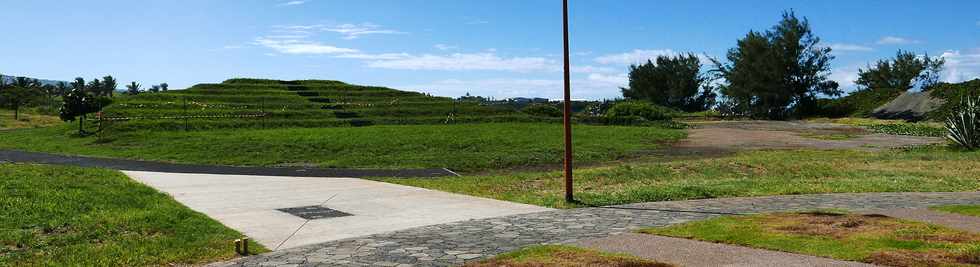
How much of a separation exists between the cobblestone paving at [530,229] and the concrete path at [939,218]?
1.83 feet

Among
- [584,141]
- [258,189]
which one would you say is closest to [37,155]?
[258,189]

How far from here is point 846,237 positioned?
818 centimetres

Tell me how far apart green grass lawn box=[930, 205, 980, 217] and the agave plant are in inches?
598

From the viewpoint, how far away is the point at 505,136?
105 feet

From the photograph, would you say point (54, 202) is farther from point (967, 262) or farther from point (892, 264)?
point (967, 262)

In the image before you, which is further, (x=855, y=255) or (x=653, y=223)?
(x=653, y=223)

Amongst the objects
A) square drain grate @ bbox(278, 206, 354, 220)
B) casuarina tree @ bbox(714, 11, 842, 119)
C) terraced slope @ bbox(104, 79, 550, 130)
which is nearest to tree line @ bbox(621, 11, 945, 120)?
casuarina tree @ bbox(714, 11, 842, 119)

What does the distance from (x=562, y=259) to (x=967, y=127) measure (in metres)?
22.4

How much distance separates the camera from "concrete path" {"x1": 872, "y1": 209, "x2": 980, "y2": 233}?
29.3ft

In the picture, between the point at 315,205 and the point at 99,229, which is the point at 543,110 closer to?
the point at 315,205

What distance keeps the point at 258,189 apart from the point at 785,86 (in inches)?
2643

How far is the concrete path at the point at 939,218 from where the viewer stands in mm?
8938

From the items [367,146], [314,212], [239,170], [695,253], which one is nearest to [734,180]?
[695,253]

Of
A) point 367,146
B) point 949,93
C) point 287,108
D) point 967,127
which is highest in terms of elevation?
point 949,93
